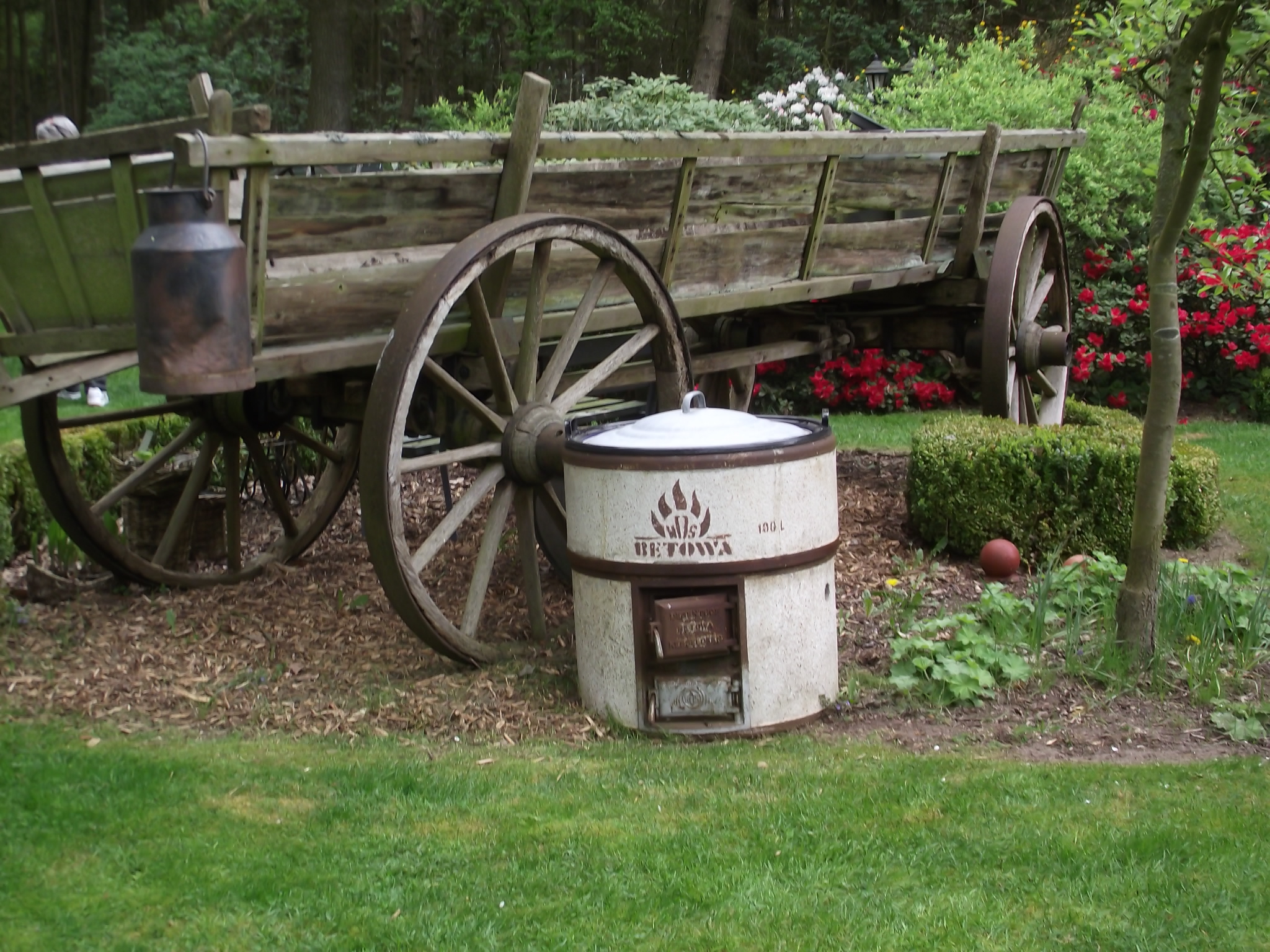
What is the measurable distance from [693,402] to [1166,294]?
1.46 meters

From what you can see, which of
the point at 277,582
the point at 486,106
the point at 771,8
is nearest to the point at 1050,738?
the point at 277,582

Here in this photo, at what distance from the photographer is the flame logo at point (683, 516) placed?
4020 millimetres

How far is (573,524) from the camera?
4285 millimetres

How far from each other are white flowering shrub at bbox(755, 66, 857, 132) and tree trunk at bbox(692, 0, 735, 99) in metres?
3.90

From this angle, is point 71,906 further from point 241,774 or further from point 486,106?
point 486,106

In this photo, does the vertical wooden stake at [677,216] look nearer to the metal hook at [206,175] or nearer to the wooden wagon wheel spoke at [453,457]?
the wooden wagon wheel spoke at [453,457]

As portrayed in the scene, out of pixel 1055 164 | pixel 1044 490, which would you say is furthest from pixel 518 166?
pixel 1055 164

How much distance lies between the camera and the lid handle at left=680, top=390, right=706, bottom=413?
14.2 feet

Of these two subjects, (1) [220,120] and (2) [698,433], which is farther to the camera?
(2) [698,433]

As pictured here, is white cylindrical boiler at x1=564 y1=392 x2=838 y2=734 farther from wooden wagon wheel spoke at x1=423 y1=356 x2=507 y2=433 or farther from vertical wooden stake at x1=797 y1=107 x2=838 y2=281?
vertical wooden stake at x1=797 y1=107 x2=838 y2=281

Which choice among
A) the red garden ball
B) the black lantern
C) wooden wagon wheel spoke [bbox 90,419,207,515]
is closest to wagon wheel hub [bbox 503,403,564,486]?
wooden wagon wheel spoke [bbox 90,419,207,515]

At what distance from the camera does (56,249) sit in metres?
4.32

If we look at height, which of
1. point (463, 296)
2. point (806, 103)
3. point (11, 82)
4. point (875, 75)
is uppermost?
point (11, 82)

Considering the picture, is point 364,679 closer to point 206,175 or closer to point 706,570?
point 706,570
